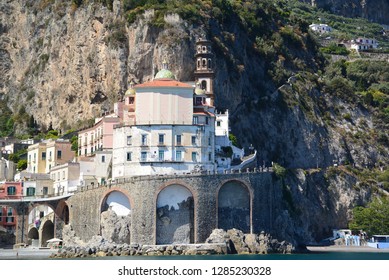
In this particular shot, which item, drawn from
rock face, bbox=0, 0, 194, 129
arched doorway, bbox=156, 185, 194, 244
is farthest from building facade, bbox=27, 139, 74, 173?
arched doorway, bbox=156, 185, 194, 244

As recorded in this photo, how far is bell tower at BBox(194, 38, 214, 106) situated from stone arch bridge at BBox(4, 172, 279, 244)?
1614 centimetres

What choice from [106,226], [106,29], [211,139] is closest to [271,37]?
[106,29]

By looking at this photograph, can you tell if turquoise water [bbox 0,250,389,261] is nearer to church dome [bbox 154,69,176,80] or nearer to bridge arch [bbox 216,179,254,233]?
bridge arch [bbox 216,179,254,233]

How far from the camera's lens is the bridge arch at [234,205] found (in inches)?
4011

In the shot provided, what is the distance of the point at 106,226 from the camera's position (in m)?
102

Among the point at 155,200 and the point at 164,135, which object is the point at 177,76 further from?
the point at 155,200

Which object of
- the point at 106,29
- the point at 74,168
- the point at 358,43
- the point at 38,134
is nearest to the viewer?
the point at 74,168

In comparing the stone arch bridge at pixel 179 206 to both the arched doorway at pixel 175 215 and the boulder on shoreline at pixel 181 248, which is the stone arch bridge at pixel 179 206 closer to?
the arched doorway at pixel 175 215

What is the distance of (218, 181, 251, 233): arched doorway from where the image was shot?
101938mm

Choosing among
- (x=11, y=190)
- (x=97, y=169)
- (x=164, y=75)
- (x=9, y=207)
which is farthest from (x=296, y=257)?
(x=11, y=190)

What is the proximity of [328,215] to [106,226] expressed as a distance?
35370 millimetres

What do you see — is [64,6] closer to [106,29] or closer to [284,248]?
[106,29]

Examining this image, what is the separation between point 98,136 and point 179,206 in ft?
56.8

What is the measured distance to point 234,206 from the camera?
103 meters
